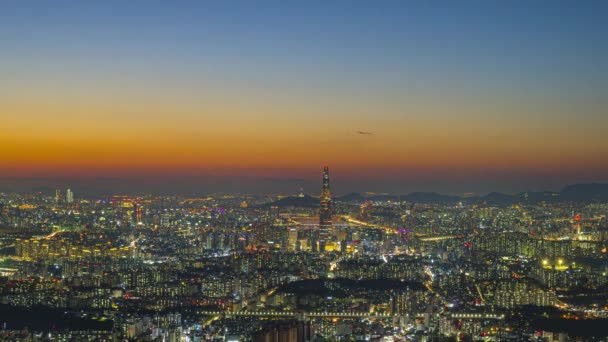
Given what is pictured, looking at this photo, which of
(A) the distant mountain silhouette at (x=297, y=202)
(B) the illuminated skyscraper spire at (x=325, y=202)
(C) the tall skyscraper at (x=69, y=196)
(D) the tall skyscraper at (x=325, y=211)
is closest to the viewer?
(D) the tall skyscraper at (x=325, y=211)

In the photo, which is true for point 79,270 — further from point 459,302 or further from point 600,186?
point 600,186

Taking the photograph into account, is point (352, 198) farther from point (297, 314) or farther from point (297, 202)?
point (297, 314)

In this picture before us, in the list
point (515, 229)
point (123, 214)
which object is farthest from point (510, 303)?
point (123, 214)

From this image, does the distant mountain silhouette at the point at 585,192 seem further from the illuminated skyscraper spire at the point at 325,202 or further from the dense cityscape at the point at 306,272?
the illuminated skyscraper spire at the point at 325,202

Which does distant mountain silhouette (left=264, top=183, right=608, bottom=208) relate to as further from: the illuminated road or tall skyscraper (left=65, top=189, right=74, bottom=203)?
the illuminated road

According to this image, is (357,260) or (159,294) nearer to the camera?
(159,294)

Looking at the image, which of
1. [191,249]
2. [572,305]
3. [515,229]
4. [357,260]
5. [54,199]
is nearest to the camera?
[572,305]

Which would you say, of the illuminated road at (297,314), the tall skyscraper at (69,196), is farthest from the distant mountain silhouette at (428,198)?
the illuminated road at (297,314)
